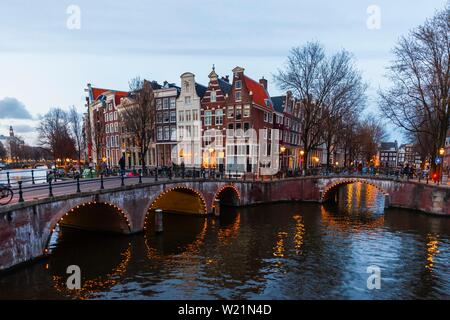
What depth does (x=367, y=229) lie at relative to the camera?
23.2 meters

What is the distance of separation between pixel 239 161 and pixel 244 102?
8.79 meters

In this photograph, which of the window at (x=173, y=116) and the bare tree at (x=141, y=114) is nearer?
the bare tree at (x=141, y=114)

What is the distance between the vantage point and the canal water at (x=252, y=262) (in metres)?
12.6

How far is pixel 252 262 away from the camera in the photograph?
16.2 meters

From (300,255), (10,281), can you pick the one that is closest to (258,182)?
(300,255)

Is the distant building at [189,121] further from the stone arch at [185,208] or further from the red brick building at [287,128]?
the stone arch at [185,208]

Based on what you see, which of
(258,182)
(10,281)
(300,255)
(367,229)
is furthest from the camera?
(258,182)

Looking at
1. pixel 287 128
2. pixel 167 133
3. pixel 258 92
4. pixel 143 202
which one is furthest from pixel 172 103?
pixel 143 202

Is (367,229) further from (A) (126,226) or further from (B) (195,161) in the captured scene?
(B) (195,161)

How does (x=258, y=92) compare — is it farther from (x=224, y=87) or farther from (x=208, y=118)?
(x=208, y=118)

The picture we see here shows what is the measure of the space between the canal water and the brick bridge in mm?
1188

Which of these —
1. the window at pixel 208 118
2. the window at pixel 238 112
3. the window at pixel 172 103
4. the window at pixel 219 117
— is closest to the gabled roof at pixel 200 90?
the window at pixel 208 118

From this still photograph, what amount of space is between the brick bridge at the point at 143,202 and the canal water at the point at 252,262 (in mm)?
1188

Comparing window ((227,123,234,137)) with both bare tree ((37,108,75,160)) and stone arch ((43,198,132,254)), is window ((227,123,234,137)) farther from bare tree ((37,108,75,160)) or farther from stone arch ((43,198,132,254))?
bare tree ((37,108,75,160))
